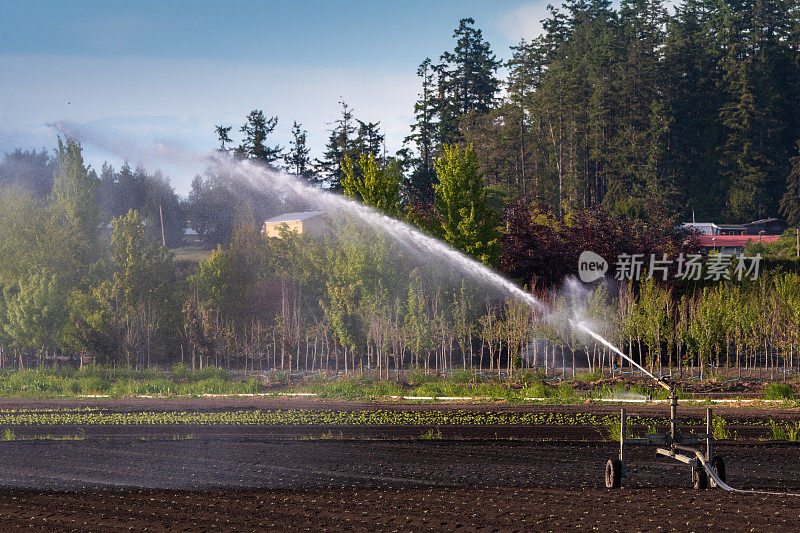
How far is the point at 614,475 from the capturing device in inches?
535

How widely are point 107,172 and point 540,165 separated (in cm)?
4689

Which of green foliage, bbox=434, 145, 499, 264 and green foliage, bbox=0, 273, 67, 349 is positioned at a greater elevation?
green foliage, bbox=434, 145, 499, 264

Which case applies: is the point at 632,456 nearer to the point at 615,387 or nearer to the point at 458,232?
the point at 615,387

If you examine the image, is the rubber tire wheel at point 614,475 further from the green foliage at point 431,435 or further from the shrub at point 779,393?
the shrub at point 779,393

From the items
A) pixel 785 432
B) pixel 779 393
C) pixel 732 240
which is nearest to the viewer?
pixel 785 432

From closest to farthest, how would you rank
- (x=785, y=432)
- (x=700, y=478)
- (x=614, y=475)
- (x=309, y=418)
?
(x=700, y=478) → (x=614, y=475) → (x=785, y=432) → (x=309, y=418)

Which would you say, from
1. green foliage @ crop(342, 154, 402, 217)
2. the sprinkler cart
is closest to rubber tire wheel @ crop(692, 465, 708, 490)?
the sprinkler cart

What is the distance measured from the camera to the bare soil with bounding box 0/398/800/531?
38.3 ft

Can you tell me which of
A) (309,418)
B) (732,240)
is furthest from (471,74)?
(309,418)

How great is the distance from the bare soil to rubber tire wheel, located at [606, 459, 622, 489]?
0.25 metres

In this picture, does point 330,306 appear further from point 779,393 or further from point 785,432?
point 785,432

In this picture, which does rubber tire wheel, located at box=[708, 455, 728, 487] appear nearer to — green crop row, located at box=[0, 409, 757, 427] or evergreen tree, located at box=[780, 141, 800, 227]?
green crop row, located at box=[0, 409, 757, 427]

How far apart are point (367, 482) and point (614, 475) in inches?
168

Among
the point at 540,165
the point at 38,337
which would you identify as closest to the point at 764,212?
the point at 540,165
